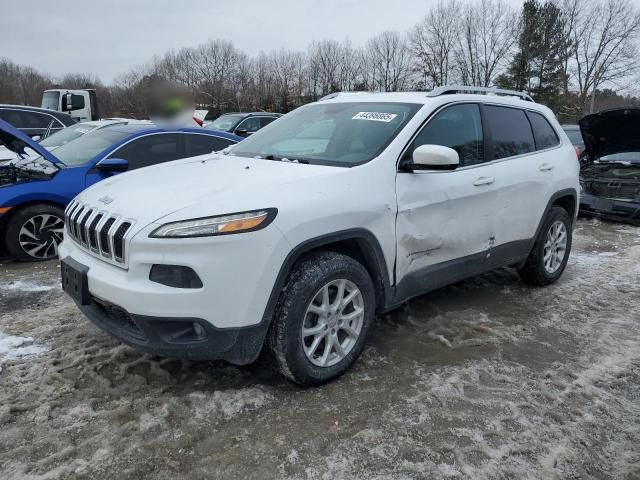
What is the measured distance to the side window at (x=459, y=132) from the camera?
3514mm

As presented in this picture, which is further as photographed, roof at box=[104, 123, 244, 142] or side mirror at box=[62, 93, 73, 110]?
side mirror at box=[62, 93, 73, 110]

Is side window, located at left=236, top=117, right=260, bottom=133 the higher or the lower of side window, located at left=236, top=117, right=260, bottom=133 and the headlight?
the higher

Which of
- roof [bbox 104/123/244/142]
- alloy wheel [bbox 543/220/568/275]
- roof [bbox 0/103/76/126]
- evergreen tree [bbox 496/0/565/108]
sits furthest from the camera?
evergreen tree [bbox 496/0/565/108]

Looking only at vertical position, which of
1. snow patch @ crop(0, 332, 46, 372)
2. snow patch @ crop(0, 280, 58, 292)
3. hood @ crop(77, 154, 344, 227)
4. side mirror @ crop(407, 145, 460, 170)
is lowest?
snow patch @ crop(0, 332, 46, 372)

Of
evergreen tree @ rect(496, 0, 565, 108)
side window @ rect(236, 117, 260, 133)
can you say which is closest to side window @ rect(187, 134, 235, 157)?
side window @ rect(236, 117, 260, 133)

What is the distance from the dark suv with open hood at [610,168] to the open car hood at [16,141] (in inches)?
276

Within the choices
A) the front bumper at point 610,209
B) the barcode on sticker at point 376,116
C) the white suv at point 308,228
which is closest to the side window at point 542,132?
the white suv at point 308,228

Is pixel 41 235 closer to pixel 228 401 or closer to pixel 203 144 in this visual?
pixel 203 144

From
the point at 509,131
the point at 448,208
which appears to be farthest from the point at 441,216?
the point at 509,131

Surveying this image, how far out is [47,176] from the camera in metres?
5.46

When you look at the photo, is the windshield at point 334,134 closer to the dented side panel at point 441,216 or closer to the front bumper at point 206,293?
the dented side panel at point 441,216

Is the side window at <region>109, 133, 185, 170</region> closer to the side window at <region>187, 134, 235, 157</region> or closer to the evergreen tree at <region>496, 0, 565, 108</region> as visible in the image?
the side window at <region>187, 134, 235, 157</region>

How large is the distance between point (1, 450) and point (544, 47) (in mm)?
45267

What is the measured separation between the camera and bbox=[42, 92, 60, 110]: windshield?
63.0 ft
